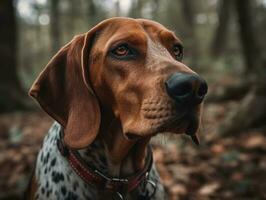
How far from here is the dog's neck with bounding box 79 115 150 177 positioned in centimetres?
368

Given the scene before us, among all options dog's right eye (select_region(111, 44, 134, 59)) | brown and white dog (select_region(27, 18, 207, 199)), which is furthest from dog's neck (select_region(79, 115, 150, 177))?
dog's right eye (select_region(111, 44, 134, 59))

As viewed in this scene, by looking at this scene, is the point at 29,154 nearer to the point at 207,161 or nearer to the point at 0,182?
the point at 0,182

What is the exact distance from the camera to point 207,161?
21.3 ft

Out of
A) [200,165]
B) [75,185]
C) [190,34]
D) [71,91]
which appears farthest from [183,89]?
[190,34]

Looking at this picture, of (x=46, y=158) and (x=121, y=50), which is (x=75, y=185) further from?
(x=121, y=50)

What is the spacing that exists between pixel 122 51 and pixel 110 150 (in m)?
0.76

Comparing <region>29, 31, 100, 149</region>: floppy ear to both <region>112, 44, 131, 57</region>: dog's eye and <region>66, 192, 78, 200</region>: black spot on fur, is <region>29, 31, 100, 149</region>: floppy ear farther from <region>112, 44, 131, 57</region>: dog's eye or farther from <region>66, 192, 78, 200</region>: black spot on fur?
<region>66, 192, 78, 200</region>: black spot on fur

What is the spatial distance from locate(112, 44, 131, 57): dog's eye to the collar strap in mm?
798

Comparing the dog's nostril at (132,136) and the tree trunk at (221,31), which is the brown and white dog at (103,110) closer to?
the dog's nostril at (132,136)

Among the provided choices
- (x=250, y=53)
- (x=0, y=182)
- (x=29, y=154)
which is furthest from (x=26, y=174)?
(x=250, y=53)

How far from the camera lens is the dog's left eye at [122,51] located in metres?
3.49

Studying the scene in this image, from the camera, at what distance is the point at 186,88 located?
2.98 m

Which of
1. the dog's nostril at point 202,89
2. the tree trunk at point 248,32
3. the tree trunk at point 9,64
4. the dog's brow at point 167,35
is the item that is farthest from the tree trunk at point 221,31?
the dog's nostril at point 202,89

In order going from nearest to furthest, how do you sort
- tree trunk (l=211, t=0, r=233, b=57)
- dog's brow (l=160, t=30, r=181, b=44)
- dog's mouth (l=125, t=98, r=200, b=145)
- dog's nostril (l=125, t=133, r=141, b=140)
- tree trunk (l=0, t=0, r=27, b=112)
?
dog's mouth (l=125, t=98, r=200, b=145)
dog's nostril (l=125, t=133, r=141, b=140)
dog's brow (l=160, t=30, r=181, b=44)
tree trunk (l=0, t=0, r=27, b=112)
tree trunk (l=211, t=0, r=233, b=57)
